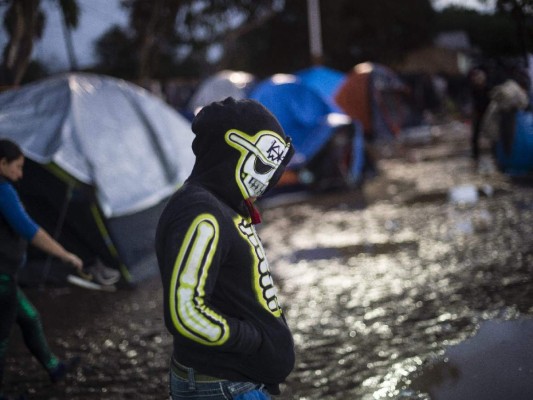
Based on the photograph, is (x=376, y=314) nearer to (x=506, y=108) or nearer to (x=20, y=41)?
(x=506, y=108)

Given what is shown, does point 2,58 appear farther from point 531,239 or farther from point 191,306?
point 191,306

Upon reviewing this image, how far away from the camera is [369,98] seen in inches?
797

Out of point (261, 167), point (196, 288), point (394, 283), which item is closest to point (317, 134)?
point (394, 283)

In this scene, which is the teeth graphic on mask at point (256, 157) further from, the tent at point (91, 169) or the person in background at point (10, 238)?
the tent at point (91, 169)

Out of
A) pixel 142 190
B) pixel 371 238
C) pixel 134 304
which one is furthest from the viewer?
pixel 371 238

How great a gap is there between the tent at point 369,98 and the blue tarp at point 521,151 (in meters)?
9.76

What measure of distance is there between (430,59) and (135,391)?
44.7m

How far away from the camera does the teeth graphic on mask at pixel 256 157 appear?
1.84 metres

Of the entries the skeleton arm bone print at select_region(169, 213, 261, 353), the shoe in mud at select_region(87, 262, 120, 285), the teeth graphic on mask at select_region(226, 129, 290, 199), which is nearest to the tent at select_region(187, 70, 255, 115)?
the shoe in mud at select_region(87, 262, 120, 285)

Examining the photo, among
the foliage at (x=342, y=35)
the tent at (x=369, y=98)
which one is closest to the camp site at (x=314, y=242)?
the tent at (x=369, y=98)

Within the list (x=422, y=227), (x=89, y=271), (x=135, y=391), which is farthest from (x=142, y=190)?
(x=422, y=227)

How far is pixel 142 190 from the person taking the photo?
619cm

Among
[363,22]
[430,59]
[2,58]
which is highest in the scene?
[2,58]

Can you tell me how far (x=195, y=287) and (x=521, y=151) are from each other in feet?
31.6
